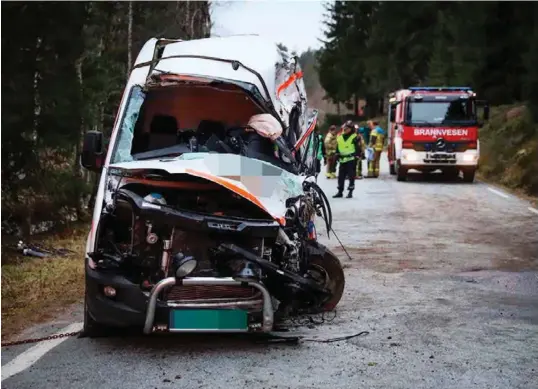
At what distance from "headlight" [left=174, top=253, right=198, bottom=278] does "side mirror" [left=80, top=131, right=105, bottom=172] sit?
1.74 m

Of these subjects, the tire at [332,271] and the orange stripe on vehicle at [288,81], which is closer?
the tire at [332,271]

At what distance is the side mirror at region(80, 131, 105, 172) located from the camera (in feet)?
23.6

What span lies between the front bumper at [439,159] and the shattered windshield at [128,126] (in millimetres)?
16090

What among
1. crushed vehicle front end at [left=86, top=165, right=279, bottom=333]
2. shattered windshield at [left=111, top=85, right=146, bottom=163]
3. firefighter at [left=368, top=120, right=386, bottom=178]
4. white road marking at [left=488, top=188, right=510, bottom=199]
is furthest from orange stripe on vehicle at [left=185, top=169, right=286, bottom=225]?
firefighter at [left=368, top=120, right=386, bottom=178]

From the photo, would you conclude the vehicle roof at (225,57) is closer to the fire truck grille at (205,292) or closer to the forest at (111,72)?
the fire truck grille at (205,292)

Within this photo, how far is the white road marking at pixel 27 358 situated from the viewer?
5758 mm

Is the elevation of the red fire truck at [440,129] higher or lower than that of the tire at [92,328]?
higher

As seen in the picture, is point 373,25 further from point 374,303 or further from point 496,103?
point 374,303

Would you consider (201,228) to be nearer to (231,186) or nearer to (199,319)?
(231,186)

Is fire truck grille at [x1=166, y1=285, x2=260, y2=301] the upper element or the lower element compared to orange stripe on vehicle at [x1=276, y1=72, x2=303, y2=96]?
lower

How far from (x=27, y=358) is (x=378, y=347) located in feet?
9.13

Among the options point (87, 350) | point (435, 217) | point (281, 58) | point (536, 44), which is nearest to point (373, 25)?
point (536, 44)

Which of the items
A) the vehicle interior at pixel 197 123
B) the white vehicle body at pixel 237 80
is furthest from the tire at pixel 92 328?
the vehicle interior at pixel 197 123

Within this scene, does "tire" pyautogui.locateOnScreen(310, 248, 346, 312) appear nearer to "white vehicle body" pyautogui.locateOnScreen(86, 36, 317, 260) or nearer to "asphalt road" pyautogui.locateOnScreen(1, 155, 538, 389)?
"asphalt road" pyautogui.locateOnScreen(1, 155, 538, 389)
